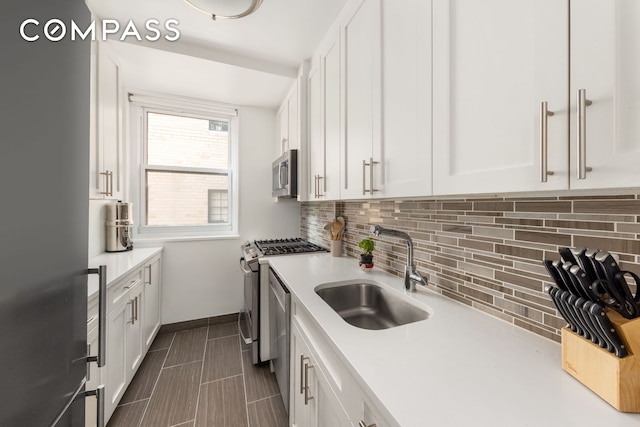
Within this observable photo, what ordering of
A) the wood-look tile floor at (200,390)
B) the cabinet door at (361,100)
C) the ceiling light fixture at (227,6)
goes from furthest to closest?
the wood-look tile floor at (200,390) → the ceiling light fixture at (227,6) → the cabinet door at (361,100)

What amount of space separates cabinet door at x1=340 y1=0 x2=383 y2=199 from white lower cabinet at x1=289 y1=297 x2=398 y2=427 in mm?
712

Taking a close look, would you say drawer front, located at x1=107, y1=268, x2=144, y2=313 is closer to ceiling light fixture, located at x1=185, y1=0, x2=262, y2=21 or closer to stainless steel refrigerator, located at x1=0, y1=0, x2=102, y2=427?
stainless steel refrigerator, located at x1=0, y1=0, x2=102, y2=427

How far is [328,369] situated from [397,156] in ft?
2.83

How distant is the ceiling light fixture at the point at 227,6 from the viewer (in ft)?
4.33

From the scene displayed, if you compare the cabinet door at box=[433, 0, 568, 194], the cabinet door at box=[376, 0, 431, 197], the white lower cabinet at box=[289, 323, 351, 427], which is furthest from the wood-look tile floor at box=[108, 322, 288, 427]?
the cabinet door at box=[433, 0, 568, 194]

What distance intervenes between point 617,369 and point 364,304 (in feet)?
3.25

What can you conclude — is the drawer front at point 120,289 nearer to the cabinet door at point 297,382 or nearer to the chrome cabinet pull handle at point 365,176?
the cabinet door at point 297,382

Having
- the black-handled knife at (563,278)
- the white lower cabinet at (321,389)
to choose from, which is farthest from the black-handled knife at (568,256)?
the white lower cabinet at (321,389)

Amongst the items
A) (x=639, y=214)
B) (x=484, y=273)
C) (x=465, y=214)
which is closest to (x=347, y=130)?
(x=465, y=214)

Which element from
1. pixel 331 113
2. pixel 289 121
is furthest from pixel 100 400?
pixel 289 121

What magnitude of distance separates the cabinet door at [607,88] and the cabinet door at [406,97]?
387 mm

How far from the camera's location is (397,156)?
3.38 ft

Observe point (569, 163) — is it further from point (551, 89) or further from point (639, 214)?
point (639, 214)

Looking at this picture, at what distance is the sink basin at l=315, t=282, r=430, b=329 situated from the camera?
1246 millimetres
